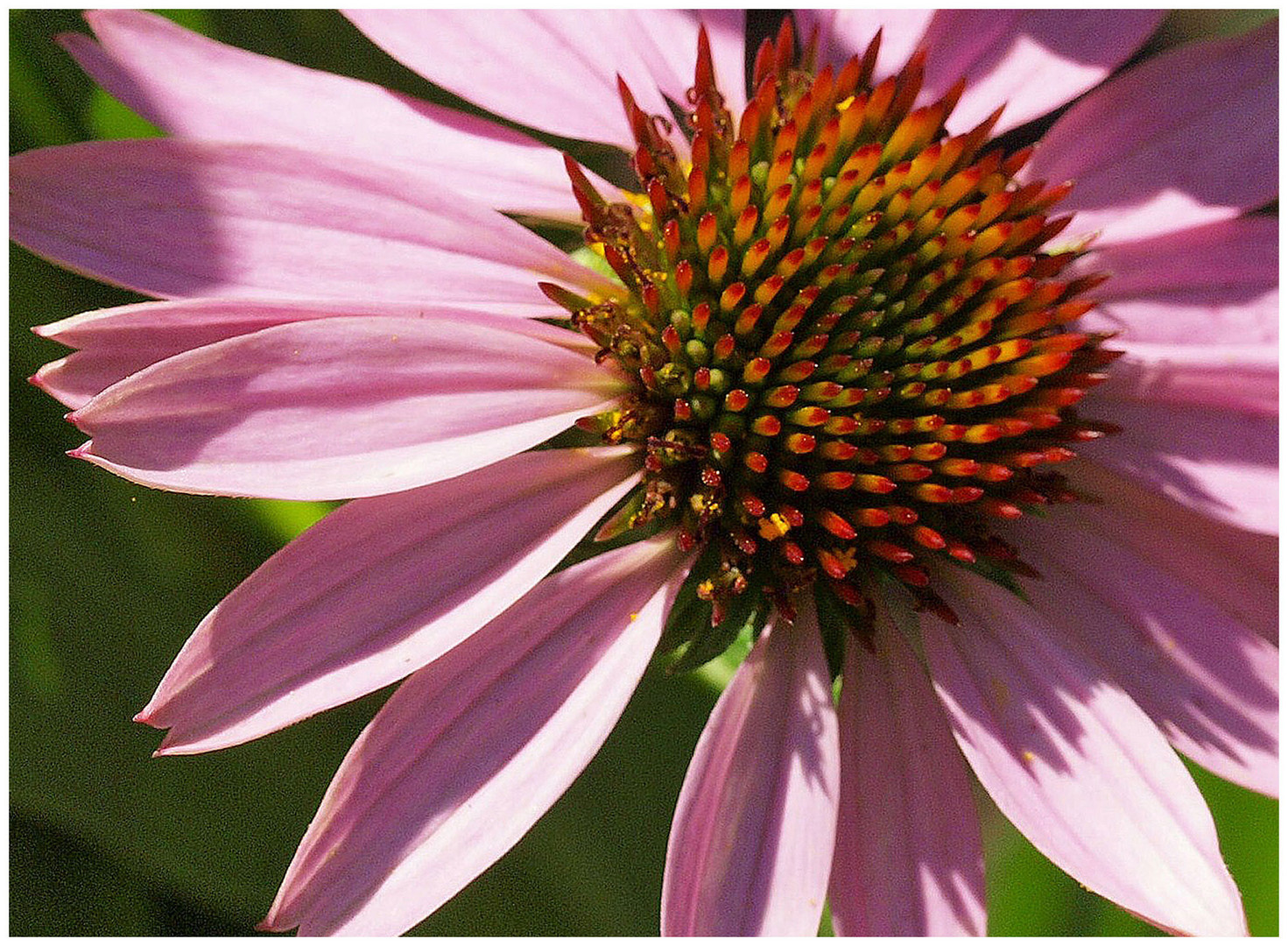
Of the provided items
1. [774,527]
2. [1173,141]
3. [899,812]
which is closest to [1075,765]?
[899,812]

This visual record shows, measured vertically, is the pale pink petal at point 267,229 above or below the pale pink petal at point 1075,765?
above

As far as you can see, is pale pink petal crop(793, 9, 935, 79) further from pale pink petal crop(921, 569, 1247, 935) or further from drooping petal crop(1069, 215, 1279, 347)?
pale pink petal crop(921, 569, 1247, 935)

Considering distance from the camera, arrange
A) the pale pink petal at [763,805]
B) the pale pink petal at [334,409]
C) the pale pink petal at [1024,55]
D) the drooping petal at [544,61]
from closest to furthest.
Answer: the pale pink petal at [334,409] < the pale pink petal at [763,805] < the drooping petal at [544,61] < the pale pink petal at [1024,55]

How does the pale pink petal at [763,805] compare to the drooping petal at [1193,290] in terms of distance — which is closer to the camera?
the pale pink petal at [763,805]

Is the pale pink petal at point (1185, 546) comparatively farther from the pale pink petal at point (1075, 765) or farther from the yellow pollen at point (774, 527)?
the yellow pollen at point (774, 527)

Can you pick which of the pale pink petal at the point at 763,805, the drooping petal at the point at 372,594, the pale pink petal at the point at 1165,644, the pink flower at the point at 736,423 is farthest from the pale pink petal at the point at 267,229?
the pale pink petal at the point at 1165,644

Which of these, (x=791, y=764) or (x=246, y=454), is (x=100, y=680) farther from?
(x=791, y=764)

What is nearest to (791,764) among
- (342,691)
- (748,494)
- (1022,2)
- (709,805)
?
(709,805)
